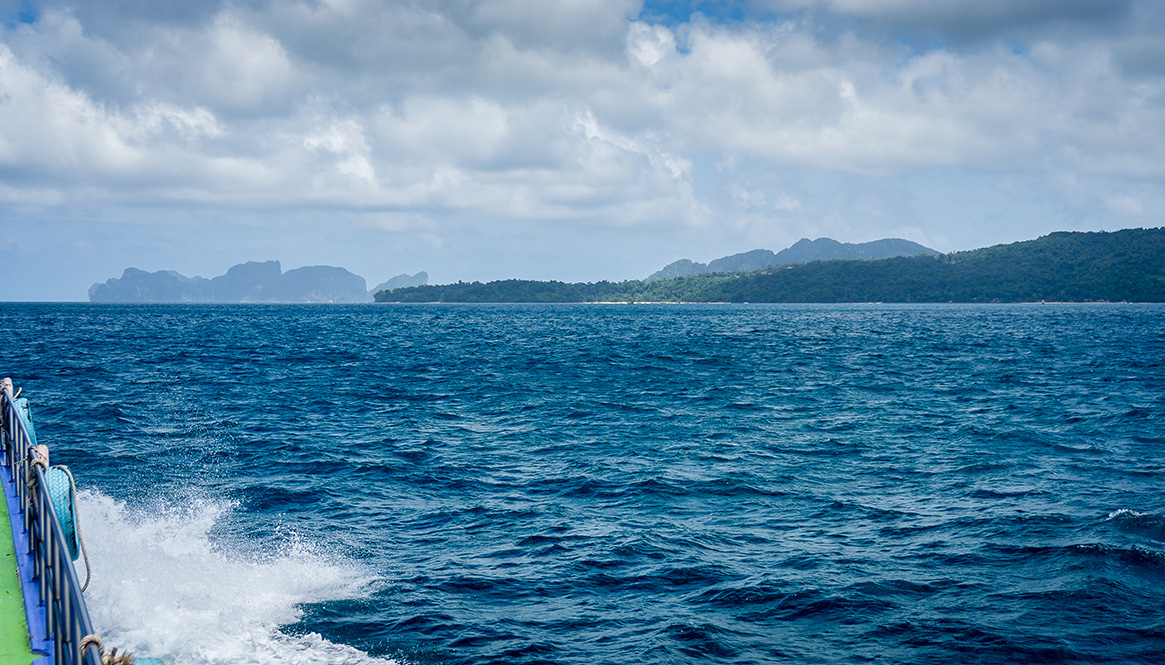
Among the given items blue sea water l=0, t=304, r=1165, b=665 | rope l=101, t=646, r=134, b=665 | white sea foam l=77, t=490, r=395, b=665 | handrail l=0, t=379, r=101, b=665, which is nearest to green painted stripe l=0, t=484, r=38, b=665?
handrail l=0, t=379, r=101, b=665

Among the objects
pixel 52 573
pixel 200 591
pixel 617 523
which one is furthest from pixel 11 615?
pixel 617 523

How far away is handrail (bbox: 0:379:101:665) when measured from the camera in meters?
5.13

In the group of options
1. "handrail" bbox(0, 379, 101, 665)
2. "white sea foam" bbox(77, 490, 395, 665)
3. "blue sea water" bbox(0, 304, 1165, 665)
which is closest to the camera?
"handrail" bbox(0, 379, 101, 665)

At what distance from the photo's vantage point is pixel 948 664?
38.8 ft

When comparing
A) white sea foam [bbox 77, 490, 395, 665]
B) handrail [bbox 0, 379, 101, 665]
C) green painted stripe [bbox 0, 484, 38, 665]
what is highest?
handrail [bbox 0, 379, 101, 665]

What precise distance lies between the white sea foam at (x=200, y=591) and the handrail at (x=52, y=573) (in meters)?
2.65

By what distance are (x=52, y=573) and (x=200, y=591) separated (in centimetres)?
762

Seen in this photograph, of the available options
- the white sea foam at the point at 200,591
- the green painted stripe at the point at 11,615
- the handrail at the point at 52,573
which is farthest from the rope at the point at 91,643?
the white sea foam at the point at 200,591

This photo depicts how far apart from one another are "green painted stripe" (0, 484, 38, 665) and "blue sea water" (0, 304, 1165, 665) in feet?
8.85

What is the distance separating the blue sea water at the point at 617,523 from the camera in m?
12.8

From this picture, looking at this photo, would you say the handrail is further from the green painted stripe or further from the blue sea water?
the blue sea water

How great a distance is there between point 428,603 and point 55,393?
35.9 m

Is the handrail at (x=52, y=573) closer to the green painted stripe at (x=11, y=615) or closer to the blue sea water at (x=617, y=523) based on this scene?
the green painted stripe at (x=11, y=615)

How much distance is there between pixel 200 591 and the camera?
14320mm
